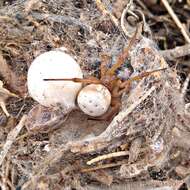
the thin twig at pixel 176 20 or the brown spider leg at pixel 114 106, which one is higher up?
the thin twig at pixel 176 20

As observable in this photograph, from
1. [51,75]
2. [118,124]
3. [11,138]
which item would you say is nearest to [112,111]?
[118,124]

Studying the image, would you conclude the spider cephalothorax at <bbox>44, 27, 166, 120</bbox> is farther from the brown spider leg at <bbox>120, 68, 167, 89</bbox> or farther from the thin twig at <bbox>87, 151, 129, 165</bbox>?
the thin twig at <bbox>87, 151, 129, 165</bbox>

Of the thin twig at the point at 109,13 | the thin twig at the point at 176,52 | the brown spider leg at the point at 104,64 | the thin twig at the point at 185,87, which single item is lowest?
the thin twig at the point at 185,87

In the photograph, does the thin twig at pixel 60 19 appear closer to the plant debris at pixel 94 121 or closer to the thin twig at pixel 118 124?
the plant debris at pixel 94 121

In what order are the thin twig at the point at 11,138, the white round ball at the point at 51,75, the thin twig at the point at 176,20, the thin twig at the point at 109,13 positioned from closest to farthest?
the white round ball at the point at 51,75, the thin twig at the point at 11,138, the thin twig at the point at 109,13, the thin twig at the point at 176,20

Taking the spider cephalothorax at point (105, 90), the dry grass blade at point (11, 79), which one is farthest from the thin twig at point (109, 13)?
the dry grass blade at point (11, 79)

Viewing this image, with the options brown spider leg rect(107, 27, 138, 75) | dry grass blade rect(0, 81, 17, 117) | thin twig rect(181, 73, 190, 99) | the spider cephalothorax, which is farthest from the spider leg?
dry grass blade rect(0, 81, 17, 117)

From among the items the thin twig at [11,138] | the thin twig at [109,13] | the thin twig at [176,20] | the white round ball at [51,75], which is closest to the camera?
the white round ball at [51,75]

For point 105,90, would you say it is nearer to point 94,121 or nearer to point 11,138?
point 94,121
